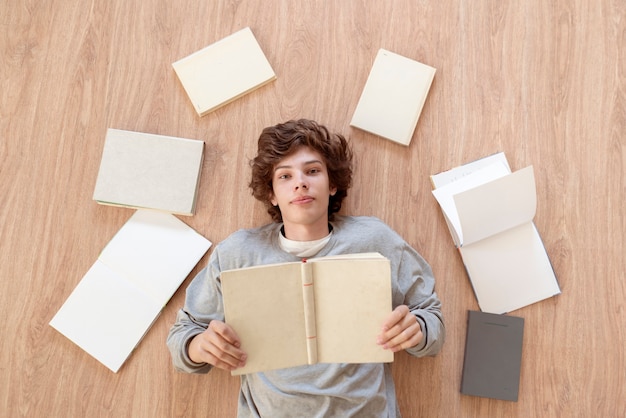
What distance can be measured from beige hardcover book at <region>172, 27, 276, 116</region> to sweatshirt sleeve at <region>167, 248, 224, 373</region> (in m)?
0.39

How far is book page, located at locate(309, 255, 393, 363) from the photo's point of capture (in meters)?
0.80

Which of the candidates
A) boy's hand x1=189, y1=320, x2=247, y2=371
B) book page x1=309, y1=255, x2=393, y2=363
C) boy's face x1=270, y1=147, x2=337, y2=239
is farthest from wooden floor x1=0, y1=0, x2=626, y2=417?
book page x1=309, y1=255, x2=393, y2=363

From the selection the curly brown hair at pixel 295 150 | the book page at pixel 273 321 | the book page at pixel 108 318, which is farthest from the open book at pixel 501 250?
the book page at pixel 108 318

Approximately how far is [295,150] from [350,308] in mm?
390

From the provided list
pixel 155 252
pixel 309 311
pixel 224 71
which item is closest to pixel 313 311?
pixel 309 311

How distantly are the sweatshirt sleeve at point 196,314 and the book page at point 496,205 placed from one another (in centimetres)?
57

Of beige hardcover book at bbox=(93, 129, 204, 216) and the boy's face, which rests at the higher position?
the boy's face

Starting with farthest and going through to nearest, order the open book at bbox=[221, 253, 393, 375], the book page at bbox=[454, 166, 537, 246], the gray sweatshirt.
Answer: the book page at bbox=[454, 166, 537, 246] < the gray sweatshirt < the open book at bbox=[221, 253, 393, 375]

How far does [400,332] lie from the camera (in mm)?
857

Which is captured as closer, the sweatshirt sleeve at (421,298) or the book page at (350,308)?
the book page at (350,308)

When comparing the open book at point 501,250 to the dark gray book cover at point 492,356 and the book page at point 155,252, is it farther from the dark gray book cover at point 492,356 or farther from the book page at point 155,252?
the book page at point 155,252

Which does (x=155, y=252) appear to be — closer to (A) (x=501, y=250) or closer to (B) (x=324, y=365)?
(B) (x=324, y=365)

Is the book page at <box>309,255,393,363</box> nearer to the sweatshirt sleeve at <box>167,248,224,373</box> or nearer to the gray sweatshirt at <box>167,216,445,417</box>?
the gray sweatshirt at <box>167,216,445,417</box>

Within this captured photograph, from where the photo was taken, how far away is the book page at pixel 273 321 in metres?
0.80
